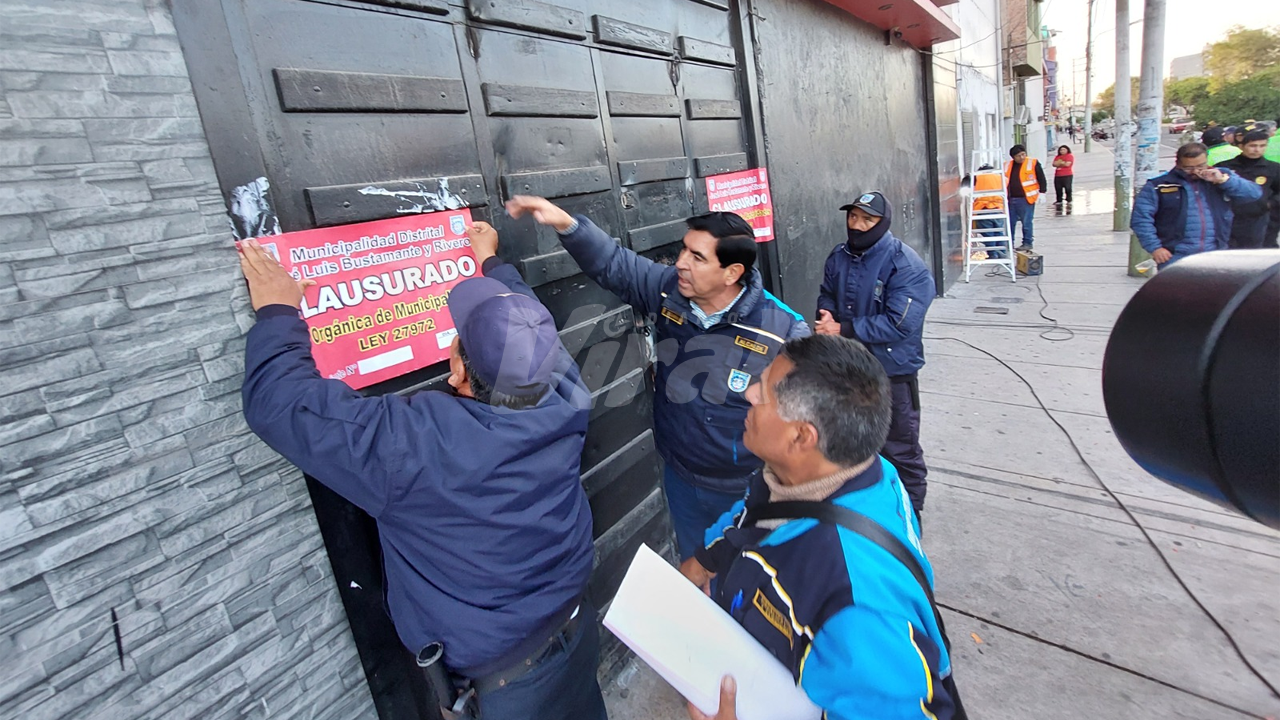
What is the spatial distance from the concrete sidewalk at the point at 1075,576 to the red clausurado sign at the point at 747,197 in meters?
2.02

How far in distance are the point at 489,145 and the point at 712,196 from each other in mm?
1691

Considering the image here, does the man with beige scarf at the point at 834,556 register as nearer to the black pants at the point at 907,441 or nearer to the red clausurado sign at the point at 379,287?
the red clausurado sign at the point at 379,287

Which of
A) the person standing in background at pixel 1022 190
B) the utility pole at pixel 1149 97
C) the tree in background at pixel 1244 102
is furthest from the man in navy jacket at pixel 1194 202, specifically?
the tree in background at pixel 1244 102

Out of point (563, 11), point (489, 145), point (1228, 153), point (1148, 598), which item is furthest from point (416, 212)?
point (1228, 153)

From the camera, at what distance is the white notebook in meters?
1.23

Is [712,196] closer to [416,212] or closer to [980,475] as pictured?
[416,212]

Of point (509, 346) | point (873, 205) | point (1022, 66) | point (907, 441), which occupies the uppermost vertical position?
point (1022, 66)

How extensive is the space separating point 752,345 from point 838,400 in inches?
40.4

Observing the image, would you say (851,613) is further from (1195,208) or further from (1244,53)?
(1244,53)

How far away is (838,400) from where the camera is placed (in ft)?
4.28

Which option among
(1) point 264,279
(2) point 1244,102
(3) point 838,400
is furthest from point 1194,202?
(2) point 1244,102

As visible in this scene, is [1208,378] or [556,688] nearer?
[1208,378]

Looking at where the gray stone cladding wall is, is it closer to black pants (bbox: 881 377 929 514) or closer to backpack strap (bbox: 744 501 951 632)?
backpack strap (bbox: 744 501 951 632)

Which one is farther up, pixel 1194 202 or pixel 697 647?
pixel 1194 202
